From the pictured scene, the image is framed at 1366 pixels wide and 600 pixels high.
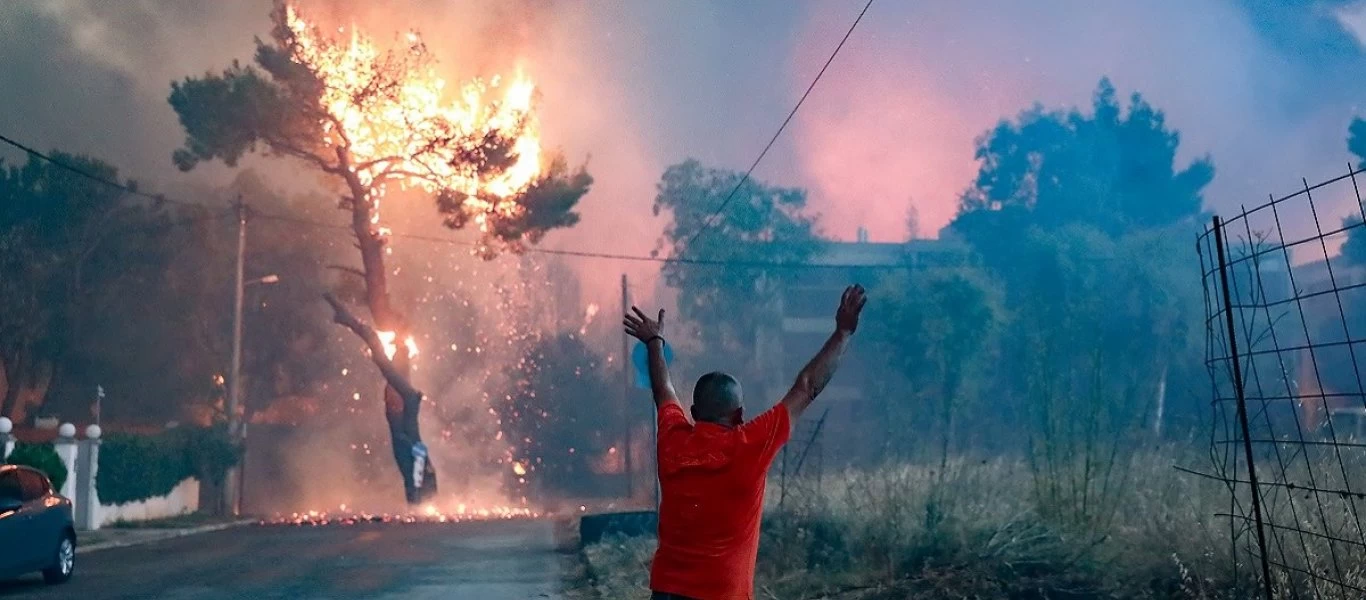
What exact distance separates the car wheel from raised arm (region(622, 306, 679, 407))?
11566 mm

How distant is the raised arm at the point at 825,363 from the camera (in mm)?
4527

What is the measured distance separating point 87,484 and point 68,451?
2.94 feet

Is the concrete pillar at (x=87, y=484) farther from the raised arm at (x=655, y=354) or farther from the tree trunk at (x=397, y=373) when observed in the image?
the raised arm at (x=655, y=354)

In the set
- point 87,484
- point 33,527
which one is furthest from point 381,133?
point 33,527

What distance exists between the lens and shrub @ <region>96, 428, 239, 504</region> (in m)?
26.8

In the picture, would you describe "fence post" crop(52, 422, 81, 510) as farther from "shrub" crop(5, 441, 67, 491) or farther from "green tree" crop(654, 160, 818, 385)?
"green tree" crop(654, 160, 818, 385)

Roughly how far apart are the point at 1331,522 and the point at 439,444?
51.9m

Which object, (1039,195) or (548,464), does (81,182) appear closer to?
(548,464)

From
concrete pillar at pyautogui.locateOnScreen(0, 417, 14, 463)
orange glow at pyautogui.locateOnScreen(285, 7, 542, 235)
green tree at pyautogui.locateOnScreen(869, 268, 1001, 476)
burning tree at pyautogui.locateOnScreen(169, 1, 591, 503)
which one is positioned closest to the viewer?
concrete pillar at pyautogui.locateOnScreen(0, 417, 14, 463)

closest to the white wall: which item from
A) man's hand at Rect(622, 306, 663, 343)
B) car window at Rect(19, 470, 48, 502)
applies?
car window at Rect(19, 470, 48, 502)

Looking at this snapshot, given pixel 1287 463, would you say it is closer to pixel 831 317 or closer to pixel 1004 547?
pixel 1004 547

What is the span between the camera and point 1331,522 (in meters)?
8.38

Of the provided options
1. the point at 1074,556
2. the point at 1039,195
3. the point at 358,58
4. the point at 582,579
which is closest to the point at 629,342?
the point at 358,58

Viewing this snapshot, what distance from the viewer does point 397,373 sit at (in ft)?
131
